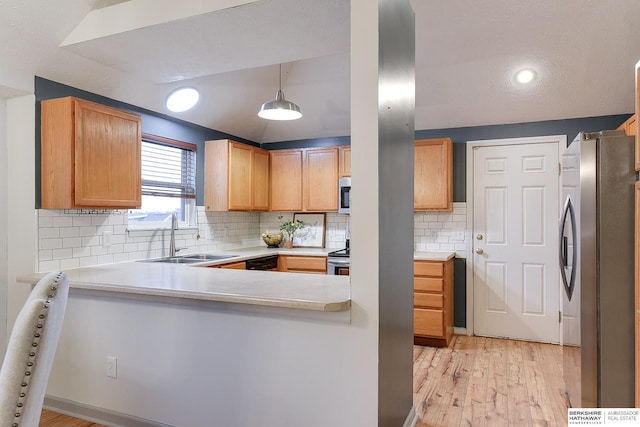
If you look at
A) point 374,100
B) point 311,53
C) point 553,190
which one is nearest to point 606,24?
point 553,190

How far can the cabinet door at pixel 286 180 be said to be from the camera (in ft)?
16.2

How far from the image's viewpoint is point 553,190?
4137mm

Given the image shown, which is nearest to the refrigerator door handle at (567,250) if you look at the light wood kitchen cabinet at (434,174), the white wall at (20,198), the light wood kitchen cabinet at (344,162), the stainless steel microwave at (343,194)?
the light wood kitchen cabinet at (434,174)

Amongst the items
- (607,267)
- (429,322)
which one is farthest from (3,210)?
(607,267)

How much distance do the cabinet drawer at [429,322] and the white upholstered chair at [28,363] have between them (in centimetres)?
339

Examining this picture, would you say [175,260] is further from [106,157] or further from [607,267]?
[607,267]

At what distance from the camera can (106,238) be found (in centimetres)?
328

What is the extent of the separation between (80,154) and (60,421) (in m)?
1.65

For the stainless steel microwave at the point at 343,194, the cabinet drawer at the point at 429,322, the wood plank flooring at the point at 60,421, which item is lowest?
the wood plank flooring at the point at 60,421

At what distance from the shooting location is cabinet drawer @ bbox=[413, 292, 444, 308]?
3.92 meters

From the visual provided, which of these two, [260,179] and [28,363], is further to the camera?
[260,179]

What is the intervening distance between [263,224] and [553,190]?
334 cm

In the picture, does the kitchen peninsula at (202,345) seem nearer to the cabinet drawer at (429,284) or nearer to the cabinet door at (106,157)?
the cabinet door at (106,157)

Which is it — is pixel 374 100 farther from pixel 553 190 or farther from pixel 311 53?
pixel 553 190
